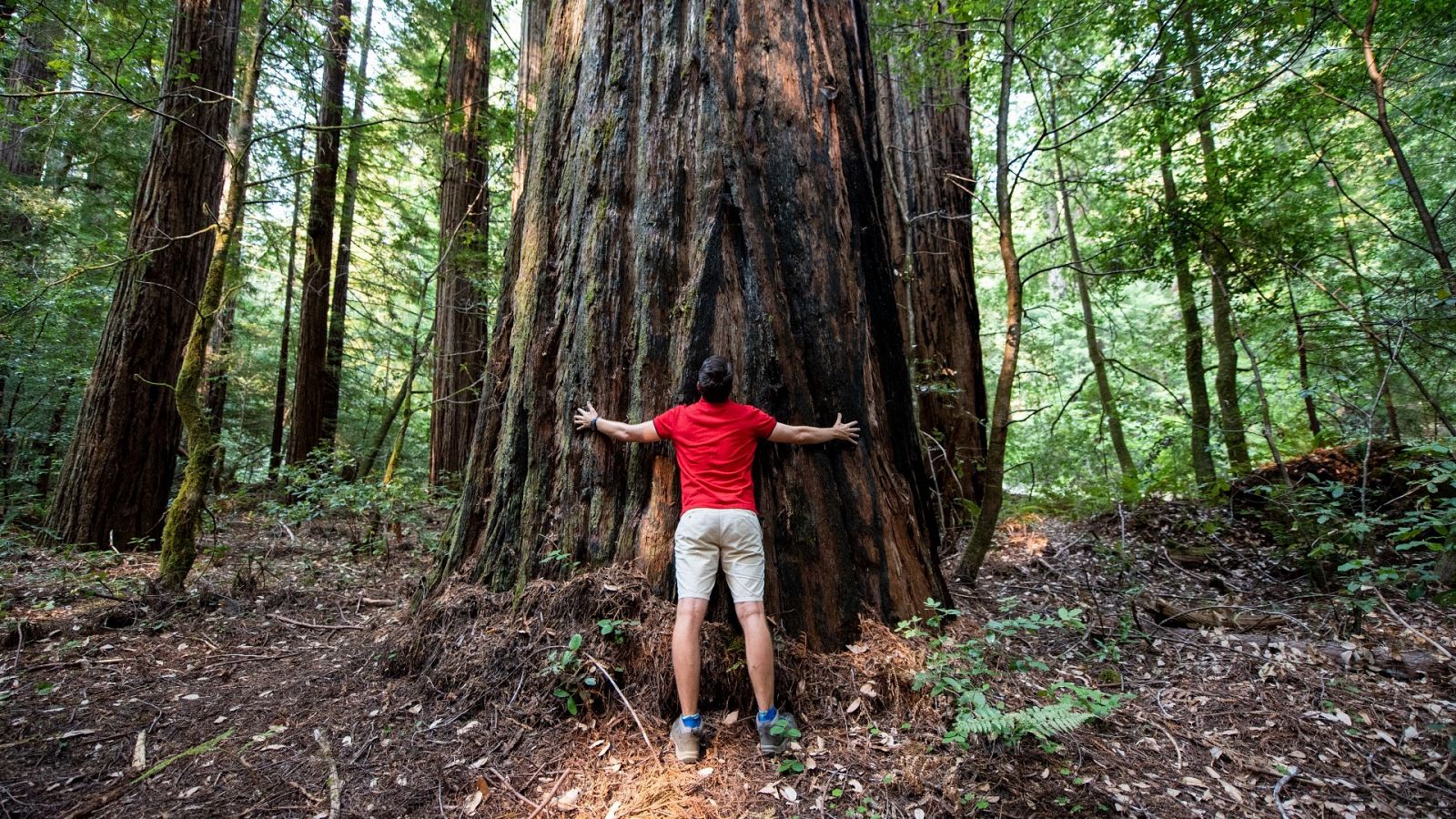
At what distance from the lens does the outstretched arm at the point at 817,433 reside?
332 cm

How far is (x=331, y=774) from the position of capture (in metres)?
2.81

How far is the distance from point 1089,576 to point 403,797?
520cm

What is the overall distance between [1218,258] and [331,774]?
880 centimetres

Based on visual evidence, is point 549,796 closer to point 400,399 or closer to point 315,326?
point 400,399

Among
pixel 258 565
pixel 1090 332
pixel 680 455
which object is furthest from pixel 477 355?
pixel 1090 332

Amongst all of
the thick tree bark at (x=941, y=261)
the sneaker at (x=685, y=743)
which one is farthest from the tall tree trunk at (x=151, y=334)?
the thick tree bark at (x=941, y=261)

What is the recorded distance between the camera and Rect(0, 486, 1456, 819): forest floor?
8.46ft

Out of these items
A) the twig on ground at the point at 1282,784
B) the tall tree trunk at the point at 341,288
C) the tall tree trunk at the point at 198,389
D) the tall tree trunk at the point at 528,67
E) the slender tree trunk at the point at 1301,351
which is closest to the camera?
the twig on ground at the point at 1282,784

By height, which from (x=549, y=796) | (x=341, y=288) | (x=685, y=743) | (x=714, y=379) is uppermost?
(x=341, y=288)

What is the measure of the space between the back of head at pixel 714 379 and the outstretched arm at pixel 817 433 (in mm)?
360

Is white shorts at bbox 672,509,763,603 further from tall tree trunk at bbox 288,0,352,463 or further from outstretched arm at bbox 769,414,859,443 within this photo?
tall tree trunk at bbox 288,0,352,463

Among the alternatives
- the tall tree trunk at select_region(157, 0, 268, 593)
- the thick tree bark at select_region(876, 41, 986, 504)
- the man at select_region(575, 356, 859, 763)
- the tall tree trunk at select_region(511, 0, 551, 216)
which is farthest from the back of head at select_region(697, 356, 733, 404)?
the tall tree trunk at select_region(511, 0, 551, 216)

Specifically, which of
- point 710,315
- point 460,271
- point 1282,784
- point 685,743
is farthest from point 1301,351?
point 460,271

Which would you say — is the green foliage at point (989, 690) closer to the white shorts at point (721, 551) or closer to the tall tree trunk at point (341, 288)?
the white shorts at point (721, 551)
